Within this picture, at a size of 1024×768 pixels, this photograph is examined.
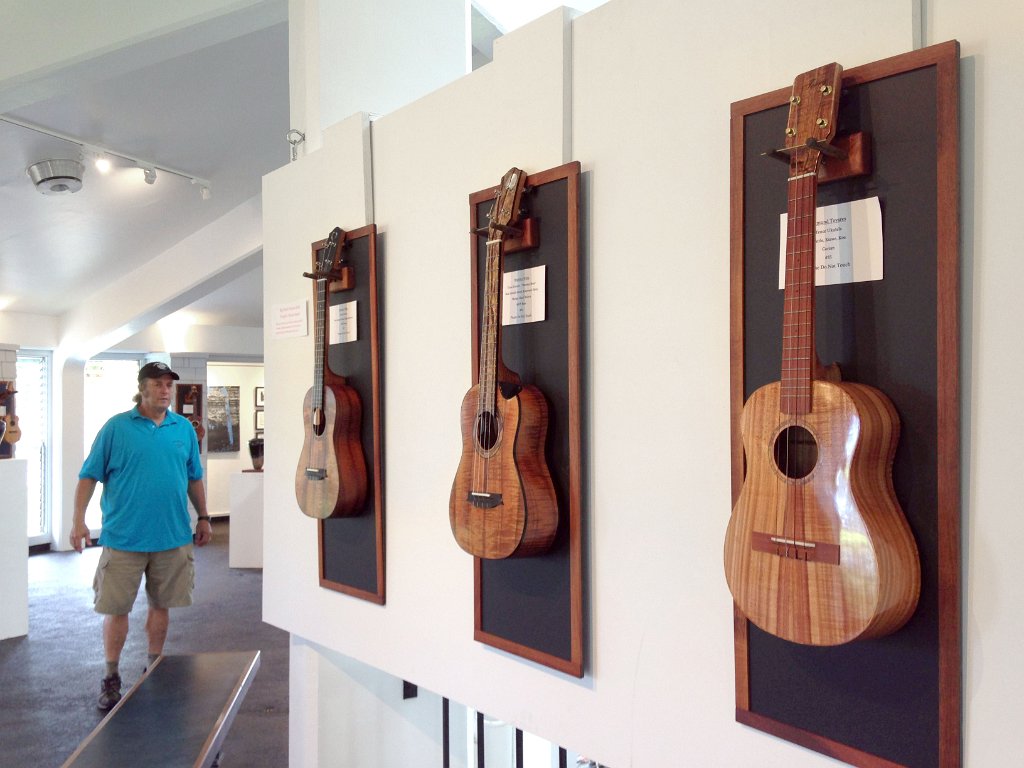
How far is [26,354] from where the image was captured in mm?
8016

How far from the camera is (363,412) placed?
220 cm

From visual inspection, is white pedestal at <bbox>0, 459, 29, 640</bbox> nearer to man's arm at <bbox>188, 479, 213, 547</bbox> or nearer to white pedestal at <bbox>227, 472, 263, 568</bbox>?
man's arm at <bbox>188, 479, 213, 547</bbox>

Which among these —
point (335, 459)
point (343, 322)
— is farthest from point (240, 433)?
point (335, 459)

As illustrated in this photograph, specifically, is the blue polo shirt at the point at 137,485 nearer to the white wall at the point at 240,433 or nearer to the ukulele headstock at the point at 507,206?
the ukulele headstock at the point at 507,206

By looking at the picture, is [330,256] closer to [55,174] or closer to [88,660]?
[55,174]

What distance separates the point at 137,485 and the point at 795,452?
352cm

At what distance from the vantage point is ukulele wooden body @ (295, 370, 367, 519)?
2.13m

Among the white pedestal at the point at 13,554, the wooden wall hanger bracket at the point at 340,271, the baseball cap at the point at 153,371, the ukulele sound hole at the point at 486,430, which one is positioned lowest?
the white pedestal at the point at 13,554

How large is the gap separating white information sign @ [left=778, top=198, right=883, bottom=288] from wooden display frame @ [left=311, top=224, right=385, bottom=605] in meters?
1.22

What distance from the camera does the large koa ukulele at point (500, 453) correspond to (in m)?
1.57

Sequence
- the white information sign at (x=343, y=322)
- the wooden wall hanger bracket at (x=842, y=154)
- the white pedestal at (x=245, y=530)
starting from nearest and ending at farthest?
the wooden wall hanger bracket at (x=842, y=154)
the white information sign at (x=343, y=322)
the white pedestal at (x=245, y=530)

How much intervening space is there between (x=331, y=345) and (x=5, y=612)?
4157mm

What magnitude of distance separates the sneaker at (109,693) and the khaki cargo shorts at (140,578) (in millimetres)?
335

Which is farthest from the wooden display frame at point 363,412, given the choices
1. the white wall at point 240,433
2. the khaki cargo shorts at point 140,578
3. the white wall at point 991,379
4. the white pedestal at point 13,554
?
the white wall at point 240,433
